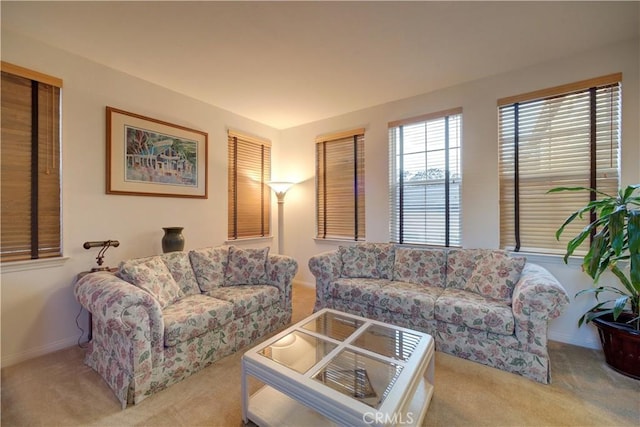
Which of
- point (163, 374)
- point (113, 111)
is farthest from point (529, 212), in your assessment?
point (113, 111)

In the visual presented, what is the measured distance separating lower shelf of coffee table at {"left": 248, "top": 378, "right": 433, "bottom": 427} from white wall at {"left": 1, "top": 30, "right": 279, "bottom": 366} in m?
1.99

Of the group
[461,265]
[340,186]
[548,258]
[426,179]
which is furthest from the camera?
[340,186]

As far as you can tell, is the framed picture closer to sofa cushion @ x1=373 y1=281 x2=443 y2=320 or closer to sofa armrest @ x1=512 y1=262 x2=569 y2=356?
sofa cushion @ x1=373 y1=281 x2=443 y2=320

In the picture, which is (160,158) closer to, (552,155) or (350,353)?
(350,353)

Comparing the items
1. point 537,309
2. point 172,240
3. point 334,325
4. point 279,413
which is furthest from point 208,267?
point 537,309

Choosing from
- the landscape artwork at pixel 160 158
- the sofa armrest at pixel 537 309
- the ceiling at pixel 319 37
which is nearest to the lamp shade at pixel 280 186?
the landscape artwork at pixel 160 158

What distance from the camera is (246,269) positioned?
9.36ft

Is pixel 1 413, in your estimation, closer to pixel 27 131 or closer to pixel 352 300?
pixel 27 131

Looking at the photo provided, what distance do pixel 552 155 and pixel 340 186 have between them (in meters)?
2.37

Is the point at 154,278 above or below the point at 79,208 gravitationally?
below

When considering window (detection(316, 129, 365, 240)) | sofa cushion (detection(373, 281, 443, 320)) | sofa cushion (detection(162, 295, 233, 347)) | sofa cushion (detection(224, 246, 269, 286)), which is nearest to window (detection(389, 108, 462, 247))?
window (detection(316, 129, 365, 240))

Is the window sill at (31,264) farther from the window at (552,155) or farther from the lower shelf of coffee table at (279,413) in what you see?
the window at (552,155)

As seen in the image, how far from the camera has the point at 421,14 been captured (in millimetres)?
1895

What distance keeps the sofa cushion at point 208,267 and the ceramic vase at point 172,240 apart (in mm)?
189
